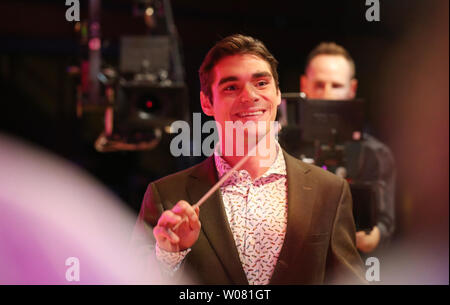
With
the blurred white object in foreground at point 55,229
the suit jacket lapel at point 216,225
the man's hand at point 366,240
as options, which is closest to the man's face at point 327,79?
the man's hand at point 366,240

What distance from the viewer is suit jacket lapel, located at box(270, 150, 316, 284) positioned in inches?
44.2

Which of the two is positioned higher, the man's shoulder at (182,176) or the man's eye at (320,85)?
the man's eye at (320,85)

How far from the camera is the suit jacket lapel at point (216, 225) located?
112 centimetres

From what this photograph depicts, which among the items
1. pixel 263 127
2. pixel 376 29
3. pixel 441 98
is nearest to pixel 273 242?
pixel 263 127

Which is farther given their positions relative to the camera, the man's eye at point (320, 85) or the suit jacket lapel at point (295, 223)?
the man's eye at point (320, 85)

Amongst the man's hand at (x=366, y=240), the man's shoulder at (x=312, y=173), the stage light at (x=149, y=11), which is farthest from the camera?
the stage light at (x=149, y=11)

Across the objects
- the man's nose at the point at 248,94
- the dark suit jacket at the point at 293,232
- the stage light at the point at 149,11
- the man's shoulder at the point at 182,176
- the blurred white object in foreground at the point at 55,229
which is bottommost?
the blurred white object in foreground at the point at 55,229

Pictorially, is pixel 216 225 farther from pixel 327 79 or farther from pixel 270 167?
pixel 327 79

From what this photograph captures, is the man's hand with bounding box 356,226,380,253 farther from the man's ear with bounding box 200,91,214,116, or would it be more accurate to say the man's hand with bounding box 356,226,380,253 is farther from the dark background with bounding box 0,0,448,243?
the dark background with bounding box 0,0,448,243

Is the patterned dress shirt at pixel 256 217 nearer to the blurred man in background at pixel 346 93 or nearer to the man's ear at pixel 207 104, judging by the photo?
the man's ear at pixel 207 104

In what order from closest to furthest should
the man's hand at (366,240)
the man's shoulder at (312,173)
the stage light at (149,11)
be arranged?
the man's shoulder at (312,173) < the man's hand at (366,240) < the stage light at (149,11)

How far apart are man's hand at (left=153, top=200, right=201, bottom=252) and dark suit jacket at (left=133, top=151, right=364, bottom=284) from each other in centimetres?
12

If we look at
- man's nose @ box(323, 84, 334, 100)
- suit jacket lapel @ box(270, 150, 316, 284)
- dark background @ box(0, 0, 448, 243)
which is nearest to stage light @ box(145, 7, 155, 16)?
dark background @ box(0, 0, 448, 243)

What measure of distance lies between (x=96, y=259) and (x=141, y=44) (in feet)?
3.28
